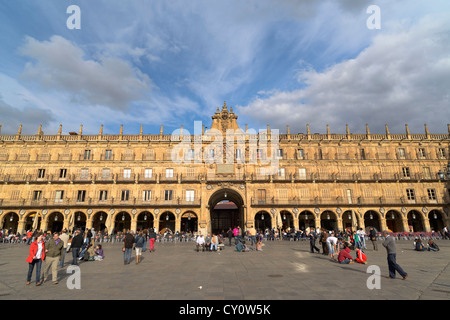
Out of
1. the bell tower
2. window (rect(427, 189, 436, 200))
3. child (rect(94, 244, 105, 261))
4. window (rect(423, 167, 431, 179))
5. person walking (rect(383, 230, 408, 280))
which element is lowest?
child (rect(94, 244, 105, 261))

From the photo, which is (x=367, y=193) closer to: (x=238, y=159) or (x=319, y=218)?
(x=319, y=218)

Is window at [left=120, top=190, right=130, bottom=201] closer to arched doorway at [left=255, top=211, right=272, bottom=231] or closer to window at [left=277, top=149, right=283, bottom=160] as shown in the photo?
arched doorway at [left=255, top=211, right=272, bottom=231]

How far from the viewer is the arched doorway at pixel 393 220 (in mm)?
36781

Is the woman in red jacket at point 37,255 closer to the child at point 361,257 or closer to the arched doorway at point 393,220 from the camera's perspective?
the child at point 361,257

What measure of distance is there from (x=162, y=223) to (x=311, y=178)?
23.8m

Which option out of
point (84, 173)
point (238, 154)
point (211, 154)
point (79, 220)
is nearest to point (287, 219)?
point (238, 154)

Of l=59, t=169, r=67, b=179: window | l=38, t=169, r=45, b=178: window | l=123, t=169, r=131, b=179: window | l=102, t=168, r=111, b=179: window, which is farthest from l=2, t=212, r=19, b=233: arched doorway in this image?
l=123, t=169, r=131, b=179: window

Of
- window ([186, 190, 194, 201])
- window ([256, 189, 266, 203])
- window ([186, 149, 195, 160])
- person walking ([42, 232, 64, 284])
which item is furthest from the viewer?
window ([186, 149, 195, 160])

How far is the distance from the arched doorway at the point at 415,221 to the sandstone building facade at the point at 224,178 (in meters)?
0.12

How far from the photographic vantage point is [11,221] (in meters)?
36.9

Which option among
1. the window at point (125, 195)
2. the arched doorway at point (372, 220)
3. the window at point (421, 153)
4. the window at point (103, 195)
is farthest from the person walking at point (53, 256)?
the window at point (421, 153)

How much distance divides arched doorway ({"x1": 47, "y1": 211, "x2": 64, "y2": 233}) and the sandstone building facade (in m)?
0.19

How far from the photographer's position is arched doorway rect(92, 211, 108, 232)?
37.1 m
